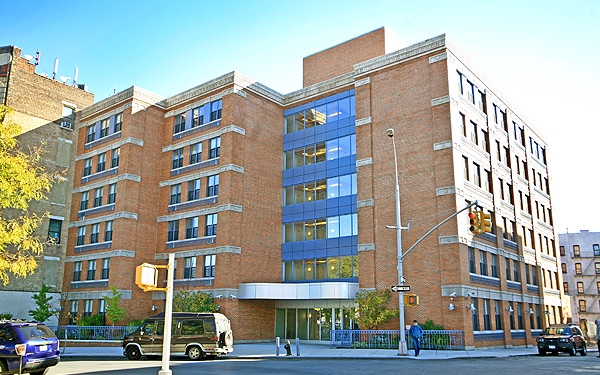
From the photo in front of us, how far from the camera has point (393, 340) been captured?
3284 centimetres

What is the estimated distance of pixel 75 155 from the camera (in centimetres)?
5216

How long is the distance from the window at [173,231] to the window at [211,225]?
3.78 meters

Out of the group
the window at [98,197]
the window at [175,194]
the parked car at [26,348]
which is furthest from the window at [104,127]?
the parked car at [26,348]

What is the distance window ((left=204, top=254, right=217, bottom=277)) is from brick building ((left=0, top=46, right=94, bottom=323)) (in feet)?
51.7

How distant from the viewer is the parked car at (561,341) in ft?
108

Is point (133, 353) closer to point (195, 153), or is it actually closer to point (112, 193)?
point (195, 153)

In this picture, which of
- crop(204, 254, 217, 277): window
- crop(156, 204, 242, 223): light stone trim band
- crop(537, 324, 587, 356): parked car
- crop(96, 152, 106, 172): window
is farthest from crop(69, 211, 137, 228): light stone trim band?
crop(537, 324, 587, 356): parked car

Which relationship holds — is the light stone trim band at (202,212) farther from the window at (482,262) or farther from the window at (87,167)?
the window at (482,262)

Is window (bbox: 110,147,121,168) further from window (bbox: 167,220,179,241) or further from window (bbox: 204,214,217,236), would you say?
window (bbox: 204,214,217,236)

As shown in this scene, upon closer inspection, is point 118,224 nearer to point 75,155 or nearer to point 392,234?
point 75,155

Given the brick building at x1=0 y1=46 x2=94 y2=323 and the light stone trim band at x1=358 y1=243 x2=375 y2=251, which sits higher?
the brick building at x1=0 y1=46 x2=94 y2=323

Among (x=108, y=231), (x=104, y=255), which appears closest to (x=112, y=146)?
(x=108, y=231)

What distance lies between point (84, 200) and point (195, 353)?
2902 cm

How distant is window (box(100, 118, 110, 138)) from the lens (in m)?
49.9
